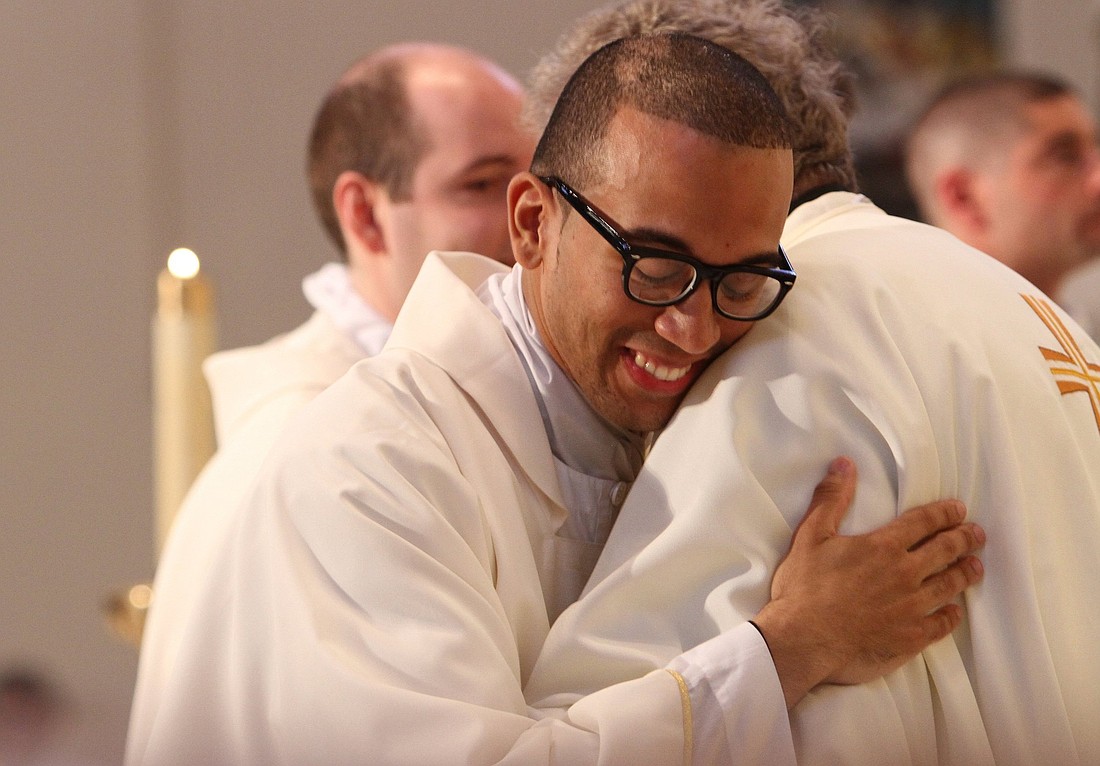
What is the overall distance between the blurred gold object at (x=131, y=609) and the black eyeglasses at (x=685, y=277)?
205 centimetres

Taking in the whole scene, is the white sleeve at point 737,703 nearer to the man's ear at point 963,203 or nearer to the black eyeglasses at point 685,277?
the black eyeglasses at point 685,277

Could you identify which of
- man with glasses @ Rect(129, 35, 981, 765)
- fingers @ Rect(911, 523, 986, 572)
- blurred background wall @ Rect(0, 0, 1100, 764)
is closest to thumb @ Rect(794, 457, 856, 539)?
man with glasses @ Rect(129, 35, 981, 765)

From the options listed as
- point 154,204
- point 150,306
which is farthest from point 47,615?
point 154,204

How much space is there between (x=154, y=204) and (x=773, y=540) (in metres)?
5.24

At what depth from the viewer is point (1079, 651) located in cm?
214

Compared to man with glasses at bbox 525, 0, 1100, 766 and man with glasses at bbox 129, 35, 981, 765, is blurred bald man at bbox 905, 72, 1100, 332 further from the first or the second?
man with glasses at bbox 129, 35, 981, 765

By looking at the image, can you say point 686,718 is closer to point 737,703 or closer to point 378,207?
point 737,703

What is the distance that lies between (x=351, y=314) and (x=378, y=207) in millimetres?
294

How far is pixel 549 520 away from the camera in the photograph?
2336mm

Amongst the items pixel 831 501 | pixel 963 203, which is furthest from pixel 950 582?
pixel 963 203

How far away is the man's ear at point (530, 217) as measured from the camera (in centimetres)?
234

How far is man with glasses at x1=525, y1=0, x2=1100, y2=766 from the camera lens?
6.80 feet

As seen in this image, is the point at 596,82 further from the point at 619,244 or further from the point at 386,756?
the point at 386,756

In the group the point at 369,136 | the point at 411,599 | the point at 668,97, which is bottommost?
the point at 411,599
